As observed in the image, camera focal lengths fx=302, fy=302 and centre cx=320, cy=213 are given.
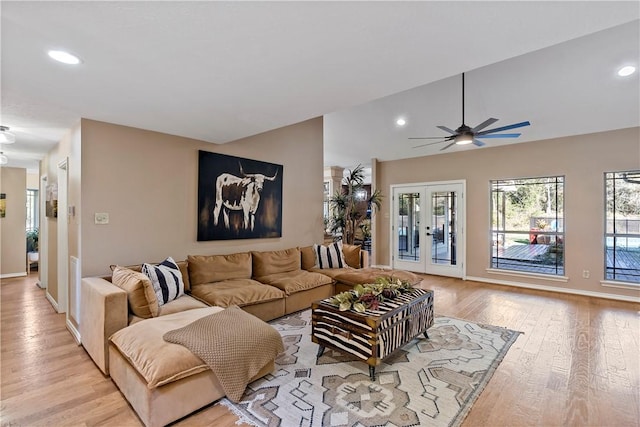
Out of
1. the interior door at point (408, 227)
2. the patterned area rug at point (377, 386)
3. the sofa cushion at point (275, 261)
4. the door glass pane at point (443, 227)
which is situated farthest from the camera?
the interior door at point (408, 227)

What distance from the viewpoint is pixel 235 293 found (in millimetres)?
3295

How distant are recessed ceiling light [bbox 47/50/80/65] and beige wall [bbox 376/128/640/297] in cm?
624

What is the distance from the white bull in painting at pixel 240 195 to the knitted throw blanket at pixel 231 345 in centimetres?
203

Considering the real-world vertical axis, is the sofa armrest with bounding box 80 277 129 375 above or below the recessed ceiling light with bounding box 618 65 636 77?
below

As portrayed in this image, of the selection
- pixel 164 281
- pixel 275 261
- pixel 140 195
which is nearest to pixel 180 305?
pixel 164 281

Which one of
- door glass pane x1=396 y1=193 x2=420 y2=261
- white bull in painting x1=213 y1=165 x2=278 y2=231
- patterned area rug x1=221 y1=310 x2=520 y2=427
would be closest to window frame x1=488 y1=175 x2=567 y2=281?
door glass pane x1=396 y1=193 x2=420 y2=261

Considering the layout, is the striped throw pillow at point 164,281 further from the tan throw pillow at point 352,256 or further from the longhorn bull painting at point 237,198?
the tan throw pillow at point 352,256

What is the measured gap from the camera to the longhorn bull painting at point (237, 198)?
3996 mm

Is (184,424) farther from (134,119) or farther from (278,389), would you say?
(134,119)

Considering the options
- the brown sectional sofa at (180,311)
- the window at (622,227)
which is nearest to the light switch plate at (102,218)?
the brown sectional sofa at (180,311)

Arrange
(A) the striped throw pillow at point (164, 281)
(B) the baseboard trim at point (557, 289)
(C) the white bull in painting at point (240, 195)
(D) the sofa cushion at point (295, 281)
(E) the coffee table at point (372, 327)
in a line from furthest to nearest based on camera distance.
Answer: (B) the baseboard trim at point (557, 289)
(C) the white bull in painting at point (240, 195)
(D) the sofa cushion at point (295, 281)
(A) the striped throw pillow at point (164, 281)
(E) the coffee table at point (372, 327)

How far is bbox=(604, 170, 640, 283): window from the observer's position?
15.3 ft

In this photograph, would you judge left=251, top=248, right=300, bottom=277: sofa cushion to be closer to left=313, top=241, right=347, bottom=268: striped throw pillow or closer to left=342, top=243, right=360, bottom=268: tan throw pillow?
left=313, top=241, right=347, bottom=268: striped throw pillow

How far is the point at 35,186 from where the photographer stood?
7.71 metres
